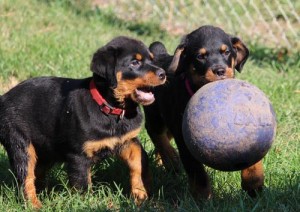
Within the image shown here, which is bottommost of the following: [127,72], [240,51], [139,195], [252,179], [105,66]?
[252,179]

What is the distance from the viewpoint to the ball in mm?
3998

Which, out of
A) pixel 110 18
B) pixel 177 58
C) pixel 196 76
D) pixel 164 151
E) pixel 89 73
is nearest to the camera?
pixel 196 76

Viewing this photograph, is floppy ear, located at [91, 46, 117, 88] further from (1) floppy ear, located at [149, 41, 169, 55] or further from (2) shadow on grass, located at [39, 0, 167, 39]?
(2) shadow on grass, located at [39, 0, 167, 39]

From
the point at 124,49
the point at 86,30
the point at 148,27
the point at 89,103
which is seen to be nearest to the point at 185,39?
the point at 124,49

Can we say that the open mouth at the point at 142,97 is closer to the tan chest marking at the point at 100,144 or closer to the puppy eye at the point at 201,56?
the tan chest marking at the point at 100,144

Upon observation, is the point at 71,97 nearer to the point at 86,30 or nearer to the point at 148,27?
the point at 86,30

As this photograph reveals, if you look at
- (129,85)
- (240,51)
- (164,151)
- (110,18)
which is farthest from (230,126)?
(110,18)

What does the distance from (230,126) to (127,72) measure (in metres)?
0.99

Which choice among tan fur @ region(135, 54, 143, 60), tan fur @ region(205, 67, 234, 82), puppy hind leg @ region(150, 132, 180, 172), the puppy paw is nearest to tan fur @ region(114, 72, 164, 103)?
tan fur @ region(135, 54, 143, 60)

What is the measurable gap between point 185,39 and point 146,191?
1253 millimetres

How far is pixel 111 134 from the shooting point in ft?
15.0

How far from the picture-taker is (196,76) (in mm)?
4887

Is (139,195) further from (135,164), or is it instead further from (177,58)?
(177,58)

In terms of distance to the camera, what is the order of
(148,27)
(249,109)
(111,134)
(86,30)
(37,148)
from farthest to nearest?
(148,27)
(86,30)
(37,148)
(111,134)
(249,109)
